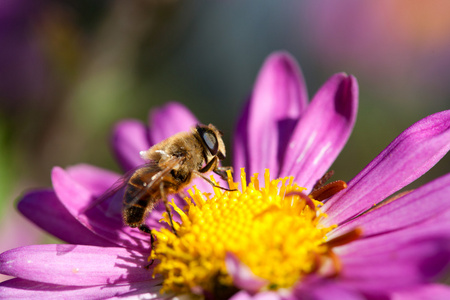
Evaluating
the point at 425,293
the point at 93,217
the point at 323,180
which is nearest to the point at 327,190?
the point at 323,180

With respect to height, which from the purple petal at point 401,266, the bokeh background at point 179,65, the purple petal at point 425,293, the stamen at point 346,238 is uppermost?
the bokeh background at point 179,65

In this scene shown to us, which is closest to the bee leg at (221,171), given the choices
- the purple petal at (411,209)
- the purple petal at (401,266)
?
the purple petal at (411,209)

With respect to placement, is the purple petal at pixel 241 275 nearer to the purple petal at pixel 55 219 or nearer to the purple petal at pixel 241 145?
the purple petal at pixel 55 219

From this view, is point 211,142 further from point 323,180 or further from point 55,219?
point 55,219

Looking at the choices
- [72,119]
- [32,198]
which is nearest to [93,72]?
[72,119]

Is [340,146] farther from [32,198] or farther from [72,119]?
[72,119]

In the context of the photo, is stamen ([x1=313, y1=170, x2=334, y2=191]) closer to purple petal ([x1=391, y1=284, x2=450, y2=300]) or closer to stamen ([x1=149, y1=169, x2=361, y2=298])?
stamen ([x1=149, y1=169, x2=361, y2=298])

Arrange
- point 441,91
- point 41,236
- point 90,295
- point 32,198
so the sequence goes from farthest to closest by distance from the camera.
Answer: point 441,91
point 41,236
point 32,198
point 90,295
